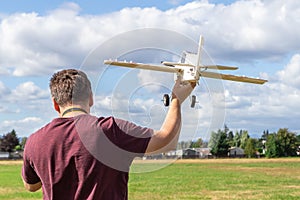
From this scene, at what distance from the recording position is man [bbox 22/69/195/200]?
2.94 meters

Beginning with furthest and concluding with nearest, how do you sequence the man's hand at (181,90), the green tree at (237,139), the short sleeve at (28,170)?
the green tree at (237,139), the short sleeve at (28,170), the man's hand at (181,90)

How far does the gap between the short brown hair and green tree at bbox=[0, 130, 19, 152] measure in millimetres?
146728

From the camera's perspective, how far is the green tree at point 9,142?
477 ft

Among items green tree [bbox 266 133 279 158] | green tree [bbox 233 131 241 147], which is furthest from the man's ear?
green tree [bbox 233 131 241 147]

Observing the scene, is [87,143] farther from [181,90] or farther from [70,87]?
[181,90]

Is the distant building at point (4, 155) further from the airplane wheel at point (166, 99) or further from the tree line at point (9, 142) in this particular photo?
the airplane wheel at point (166, 99)

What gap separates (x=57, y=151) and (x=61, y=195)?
0.25 meters

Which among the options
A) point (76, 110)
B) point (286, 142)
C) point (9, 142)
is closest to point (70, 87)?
point (76, 110)

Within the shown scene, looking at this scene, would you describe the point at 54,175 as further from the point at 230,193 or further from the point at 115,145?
the point at 230,193

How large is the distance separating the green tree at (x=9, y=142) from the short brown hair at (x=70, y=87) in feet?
481

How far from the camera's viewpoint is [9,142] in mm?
146250

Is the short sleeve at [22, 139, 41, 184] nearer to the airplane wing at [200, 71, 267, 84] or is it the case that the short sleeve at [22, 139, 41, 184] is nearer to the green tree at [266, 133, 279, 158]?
the airplane wing at [200, 71, 267, 84]

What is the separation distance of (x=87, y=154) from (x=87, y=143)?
0.21ft

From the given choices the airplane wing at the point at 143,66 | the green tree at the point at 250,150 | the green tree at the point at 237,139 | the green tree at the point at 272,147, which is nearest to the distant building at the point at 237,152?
the green tree at the point at 250,150
